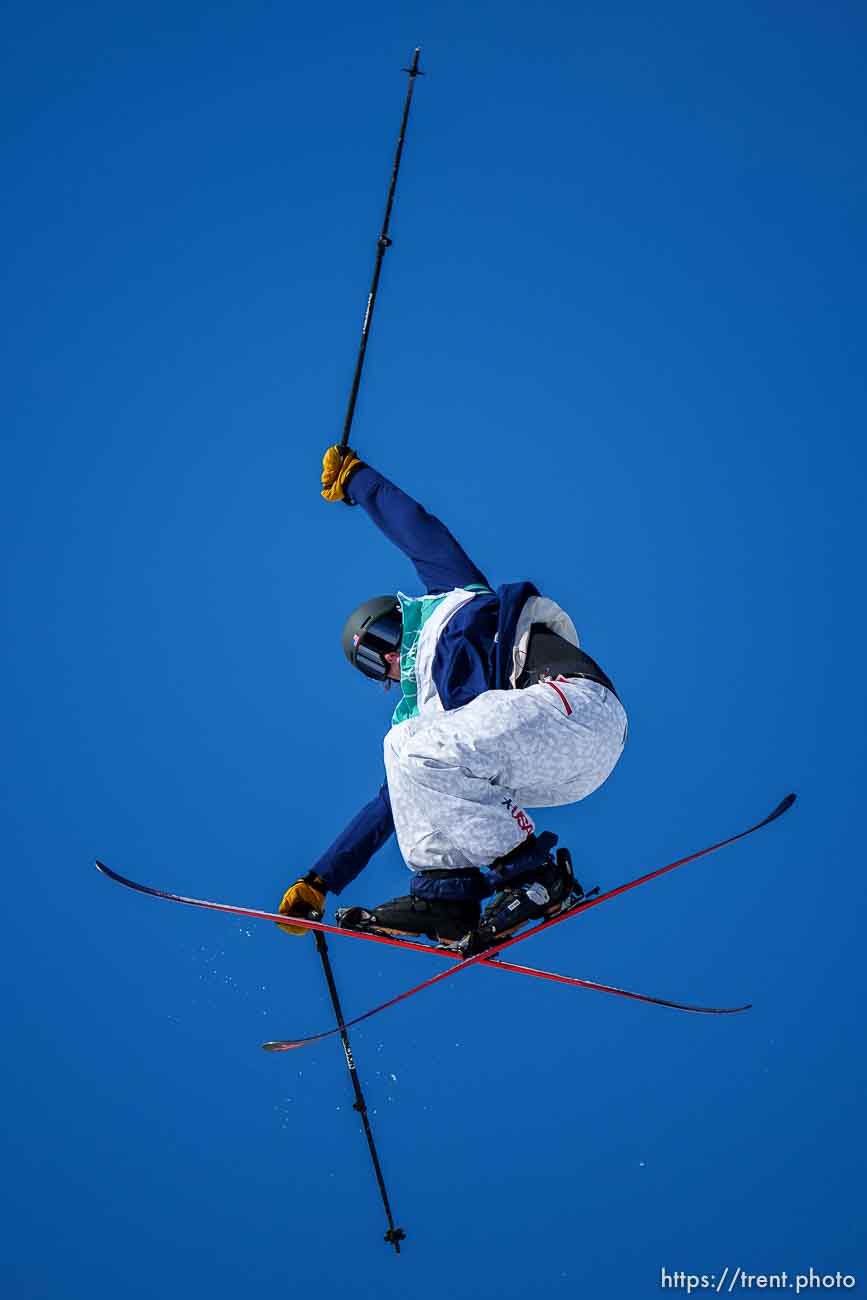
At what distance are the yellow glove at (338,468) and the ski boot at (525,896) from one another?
4.00ft

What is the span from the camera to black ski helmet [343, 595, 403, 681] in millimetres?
3924

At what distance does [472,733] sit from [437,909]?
51cm

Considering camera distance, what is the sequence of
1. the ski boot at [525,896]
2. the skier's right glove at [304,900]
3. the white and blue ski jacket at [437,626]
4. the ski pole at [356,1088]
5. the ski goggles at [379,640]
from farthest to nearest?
1. the ski pole at [356,1088]
2. the skier's right glove at [304,900]
3. the ski goggles at [379,640]
4. the white and blue ski jacket at [437,626]
5. the ski boot at [525,896]

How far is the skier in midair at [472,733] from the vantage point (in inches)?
139

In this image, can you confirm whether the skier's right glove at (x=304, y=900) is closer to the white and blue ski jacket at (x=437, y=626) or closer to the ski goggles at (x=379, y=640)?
the white and blue ski jacket at (x=437, y=626)

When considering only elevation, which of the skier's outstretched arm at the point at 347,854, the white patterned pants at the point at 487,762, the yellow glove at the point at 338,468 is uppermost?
the yellow glove at the point at 338,468

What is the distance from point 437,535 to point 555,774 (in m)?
0.84

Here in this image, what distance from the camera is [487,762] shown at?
3510 millimetres

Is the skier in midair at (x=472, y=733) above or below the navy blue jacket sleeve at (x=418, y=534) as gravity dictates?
below

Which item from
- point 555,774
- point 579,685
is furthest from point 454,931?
point 579,685

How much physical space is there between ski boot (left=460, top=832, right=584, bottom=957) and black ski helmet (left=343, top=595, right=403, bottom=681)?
0.70m

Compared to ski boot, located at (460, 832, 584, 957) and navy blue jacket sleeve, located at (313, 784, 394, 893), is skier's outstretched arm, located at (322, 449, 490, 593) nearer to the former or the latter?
navy blue jacket sleeve, located at (313, 784, 394, 893)

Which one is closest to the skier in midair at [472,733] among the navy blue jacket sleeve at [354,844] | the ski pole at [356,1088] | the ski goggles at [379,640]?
the ski goggles at [379,640]

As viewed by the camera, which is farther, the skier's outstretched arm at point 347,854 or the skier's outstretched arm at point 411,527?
the skier's outstretched arm at point 347,854
